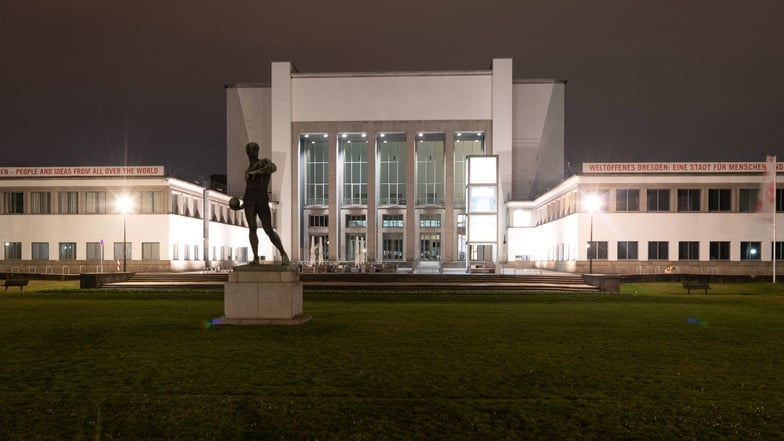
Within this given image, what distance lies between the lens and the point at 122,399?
9.06 m

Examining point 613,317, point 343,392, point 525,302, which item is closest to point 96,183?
point 525,302

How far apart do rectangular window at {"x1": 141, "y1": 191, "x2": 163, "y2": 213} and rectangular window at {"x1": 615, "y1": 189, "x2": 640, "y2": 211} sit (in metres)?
39.2

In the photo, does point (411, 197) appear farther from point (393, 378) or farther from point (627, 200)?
point (393, 378)

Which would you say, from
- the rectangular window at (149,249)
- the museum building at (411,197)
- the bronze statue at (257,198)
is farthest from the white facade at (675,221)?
the bronze statue at (257,198)

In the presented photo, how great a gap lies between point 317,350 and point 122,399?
15.8 ft

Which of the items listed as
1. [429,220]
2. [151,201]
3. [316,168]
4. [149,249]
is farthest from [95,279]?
[429,220]

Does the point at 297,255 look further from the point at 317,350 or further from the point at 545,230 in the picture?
the point at 317,350

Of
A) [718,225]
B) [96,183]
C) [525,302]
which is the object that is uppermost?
[96,183]

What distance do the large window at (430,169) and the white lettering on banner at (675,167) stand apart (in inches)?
1194

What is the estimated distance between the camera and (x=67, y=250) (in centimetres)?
5475

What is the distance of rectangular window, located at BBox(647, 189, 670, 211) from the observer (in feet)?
167

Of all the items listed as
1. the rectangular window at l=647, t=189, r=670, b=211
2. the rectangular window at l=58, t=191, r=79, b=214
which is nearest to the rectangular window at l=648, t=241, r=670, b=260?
the rectangular window at l=647, t=189, r=670, b=211

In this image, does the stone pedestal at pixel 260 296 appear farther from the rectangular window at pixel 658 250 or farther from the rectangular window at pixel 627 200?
the rectangular window at pixel 658 250

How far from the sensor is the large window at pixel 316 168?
80.2 meters
